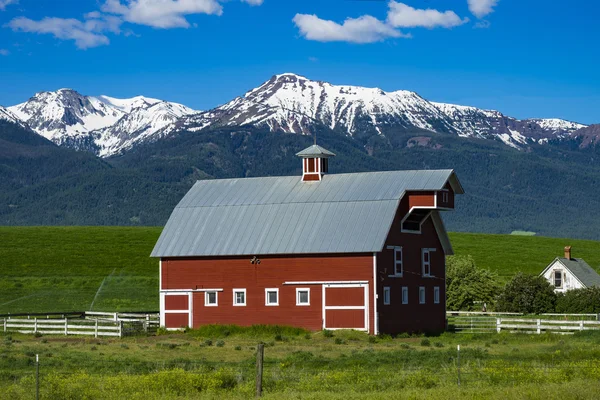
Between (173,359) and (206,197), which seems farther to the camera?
(206,197)

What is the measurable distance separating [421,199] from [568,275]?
92.8 feet

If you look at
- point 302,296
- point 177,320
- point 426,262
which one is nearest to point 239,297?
point 302,296

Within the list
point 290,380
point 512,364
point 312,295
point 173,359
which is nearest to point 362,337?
point 312,295

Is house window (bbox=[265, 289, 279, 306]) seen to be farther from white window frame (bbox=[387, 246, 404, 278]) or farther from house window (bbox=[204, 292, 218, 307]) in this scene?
white window frame (bbox=[387, 246, 404, 278])

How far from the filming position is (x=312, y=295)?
5312 centimetres

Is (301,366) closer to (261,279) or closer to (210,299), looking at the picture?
(261,279)

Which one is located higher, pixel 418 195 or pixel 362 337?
pixel 418 195

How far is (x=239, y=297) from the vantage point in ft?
181

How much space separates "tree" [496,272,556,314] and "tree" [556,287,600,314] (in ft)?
2.26

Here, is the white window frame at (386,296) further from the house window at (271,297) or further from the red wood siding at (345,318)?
the house window at (271,297)

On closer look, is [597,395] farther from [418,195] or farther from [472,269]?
[472,269]

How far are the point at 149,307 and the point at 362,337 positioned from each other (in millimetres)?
27570

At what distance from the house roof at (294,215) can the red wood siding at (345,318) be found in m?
2.86

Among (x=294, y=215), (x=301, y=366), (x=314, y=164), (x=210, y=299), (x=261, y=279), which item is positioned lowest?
(x=301, y=366)
